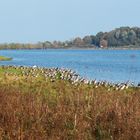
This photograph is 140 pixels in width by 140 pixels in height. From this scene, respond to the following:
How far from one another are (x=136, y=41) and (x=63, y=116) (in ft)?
549

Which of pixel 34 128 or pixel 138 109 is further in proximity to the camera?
pixel 138 109

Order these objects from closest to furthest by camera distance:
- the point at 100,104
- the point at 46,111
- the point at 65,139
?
the point at 65,139 < the point at 46,111 < the point at 100,104

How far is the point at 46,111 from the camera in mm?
10156

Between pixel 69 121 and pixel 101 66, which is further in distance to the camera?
pixel 101 66

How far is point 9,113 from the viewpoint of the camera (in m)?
9.72

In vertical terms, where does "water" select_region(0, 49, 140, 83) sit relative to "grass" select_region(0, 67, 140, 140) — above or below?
below

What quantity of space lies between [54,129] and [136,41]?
168 meters

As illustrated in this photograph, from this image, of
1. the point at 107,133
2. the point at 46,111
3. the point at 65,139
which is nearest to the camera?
the point at 65,139

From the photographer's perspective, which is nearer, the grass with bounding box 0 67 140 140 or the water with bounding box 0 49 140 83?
the grass with bounding box 0 67 140 140

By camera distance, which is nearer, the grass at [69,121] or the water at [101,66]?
the grass at [69,121]

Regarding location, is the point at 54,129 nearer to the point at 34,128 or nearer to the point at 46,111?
the point at 34,128

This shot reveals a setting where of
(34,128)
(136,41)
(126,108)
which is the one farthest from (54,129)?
(136,41)

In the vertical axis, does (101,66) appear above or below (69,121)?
below

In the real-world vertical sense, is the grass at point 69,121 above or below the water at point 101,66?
above
